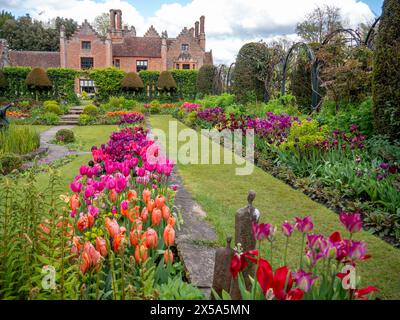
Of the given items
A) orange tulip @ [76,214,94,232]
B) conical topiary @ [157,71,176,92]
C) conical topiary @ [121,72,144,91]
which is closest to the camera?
orange tulip @ [76,214,94,232]

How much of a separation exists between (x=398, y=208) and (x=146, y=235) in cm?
323

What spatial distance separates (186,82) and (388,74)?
23488mm

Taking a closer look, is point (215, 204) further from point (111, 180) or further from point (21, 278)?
point (21, 278)

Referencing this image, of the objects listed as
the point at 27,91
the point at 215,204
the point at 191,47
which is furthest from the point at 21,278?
the point at 191,47

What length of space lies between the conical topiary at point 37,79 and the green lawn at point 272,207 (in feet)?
67.9

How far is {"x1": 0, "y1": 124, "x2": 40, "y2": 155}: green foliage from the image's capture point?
8.72 meters

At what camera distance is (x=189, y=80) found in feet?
95.3

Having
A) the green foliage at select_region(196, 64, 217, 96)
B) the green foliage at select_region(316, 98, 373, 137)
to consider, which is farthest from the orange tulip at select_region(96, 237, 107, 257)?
the green foliage at select_region(196, 64, 217, 96)

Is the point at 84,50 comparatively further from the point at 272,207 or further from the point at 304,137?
the point at 272,207

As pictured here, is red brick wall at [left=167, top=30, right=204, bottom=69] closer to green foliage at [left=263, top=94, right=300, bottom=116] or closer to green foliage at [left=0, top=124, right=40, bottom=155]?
green foliage at [left=263, top=94, right=300, bottom=116]

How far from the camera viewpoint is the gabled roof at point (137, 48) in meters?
41.1

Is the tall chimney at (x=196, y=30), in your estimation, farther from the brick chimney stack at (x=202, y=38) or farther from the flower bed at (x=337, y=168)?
the flower bed at (x=337, y=168)

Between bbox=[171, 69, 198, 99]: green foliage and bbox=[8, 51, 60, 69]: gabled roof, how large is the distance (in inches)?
748

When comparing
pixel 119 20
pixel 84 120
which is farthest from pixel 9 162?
pixel 119 20
